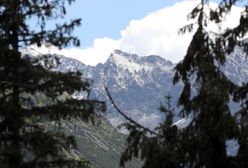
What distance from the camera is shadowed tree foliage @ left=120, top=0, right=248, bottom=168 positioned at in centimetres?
971

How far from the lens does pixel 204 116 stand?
9.90 meters

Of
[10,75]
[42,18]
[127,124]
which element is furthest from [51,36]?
[127,124]

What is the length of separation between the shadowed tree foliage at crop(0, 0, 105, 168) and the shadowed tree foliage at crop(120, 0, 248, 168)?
5.98 meters

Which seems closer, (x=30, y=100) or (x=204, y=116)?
(x=204, y=116)

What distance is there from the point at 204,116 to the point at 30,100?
28.3 feet

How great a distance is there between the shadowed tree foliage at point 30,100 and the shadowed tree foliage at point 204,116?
5.98 meters

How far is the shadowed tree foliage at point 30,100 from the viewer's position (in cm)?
1573

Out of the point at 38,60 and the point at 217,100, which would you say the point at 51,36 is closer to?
the point at 38,60

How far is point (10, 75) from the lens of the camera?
16.2 metres

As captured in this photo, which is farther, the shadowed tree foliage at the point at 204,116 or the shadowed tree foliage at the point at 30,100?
the shadowed tree foliage at the point at 30,100

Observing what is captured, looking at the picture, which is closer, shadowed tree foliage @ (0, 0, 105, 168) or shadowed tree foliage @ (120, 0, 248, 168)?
shadowed tree foliage @ (120, 0, 248, 168)

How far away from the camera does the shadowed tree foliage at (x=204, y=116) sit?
9.71m

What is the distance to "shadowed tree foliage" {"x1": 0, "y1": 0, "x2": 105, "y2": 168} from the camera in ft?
51.6

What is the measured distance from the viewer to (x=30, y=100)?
17.0 m
